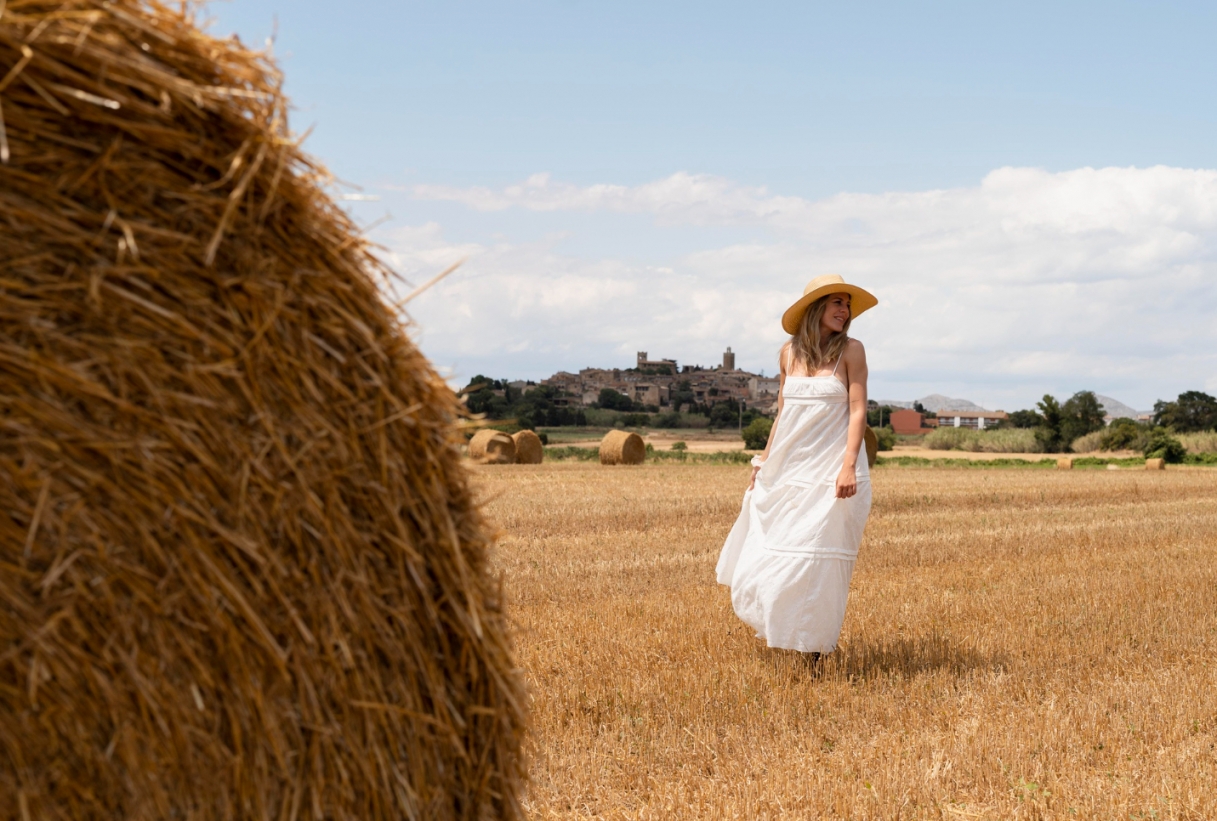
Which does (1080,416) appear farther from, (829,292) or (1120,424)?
(829,292)

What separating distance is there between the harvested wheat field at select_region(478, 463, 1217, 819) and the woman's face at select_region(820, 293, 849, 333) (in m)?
1.92

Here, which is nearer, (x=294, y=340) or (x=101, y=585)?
(x=101, y=585)

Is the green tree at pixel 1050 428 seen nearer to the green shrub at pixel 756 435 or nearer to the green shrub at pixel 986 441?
the green shrub at pixel 986 441

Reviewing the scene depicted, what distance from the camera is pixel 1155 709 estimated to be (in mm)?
5328

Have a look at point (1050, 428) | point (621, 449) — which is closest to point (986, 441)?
point (1050, 428)

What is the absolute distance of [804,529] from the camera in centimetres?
594

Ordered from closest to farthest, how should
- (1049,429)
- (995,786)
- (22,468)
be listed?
1. (22,468)
2. (995,786)
3. (1049,429)

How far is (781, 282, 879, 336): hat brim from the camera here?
236 inches

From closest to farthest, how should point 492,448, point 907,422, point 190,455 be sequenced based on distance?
1. point 190,455
2. point 492,448
3. point 907,422

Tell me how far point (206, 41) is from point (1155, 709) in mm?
5319

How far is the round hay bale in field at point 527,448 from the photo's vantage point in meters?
26.0

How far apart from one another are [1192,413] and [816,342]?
185 ft

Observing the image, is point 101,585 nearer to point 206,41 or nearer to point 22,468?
point 22,468

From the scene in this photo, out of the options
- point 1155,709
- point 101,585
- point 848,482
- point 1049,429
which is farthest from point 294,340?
Answer: point 1049,429
